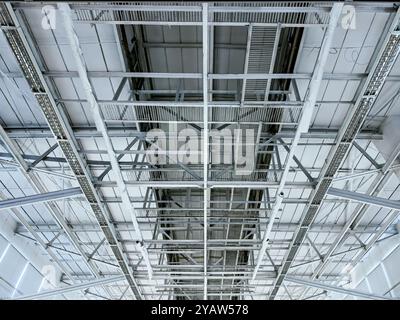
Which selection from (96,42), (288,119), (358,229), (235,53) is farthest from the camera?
(358,229)

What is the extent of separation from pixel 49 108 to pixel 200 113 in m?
5.30

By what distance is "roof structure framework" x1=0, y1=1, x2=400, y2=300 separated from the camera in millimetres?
10055

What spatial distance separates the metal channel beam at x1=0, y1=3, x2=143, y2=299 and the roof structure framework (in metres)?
0.05

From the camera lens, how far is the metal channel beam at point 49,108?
9.34 m

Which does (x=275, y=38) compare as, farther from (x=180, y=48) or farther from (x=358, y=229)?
(x=358, y=229)

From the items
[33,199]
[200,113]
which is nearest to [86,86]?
[200,113]

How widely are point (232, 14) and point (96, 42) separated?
443cm

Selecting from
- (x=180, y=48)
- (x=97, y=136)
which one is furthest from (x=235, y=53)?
(x=97, y=136)

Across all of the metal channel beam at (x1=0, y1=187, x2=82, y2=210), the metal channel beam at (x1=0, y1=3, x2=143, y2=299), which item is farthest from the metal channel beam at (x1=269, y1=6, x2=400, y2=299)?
the metal channel beam at (x1=0, y1=187, x2=82, y2=210)

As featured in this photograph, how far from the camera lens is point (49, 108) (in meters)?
11.8

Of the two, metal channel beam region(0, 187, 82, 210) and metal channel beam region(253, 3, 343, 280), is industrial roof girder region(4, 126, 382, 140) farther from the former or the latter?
metal channel beam region(0, 187, 82, 210)

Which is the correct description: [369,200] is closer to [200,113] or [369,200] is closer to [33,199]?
[200,113]

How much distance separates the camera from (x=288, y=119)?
1391cm
